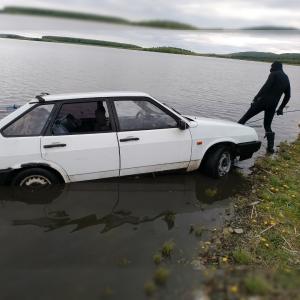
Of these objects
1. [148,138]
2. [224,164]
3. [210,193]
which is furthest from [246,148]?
[148,138]

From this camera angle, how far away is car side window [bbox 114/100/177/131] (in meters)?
6.30

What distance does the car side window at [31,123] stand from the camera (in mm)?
5645

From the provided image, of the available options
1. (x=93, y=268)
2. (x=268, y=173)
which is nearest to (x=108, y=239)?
(x=93, y=268)

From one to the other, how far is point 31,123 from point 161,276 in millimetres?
3267

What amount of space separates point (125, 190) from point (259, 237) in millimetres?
2413

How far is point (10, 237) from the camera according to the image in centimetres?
465

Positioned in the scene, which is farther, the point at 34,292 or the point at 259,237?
the point at 259,237

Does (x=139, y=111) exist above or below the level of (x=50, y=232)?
above

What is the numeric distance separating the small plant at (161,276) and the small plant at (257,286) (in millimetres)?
1638

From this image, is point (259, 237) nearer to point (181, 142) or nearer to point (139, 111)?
point (181, 142)

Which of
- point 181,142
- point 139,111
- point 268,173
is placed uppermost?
point 139,111

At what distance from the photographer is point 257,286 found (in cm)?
226

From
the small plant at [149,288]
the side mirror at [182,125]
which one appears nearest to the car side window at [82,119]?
the side mirror at [182,125]

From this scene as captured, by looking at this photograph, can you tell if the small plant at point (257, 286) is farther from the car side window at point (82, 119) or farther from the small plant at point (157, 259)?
the car side window at point (82, 119)
